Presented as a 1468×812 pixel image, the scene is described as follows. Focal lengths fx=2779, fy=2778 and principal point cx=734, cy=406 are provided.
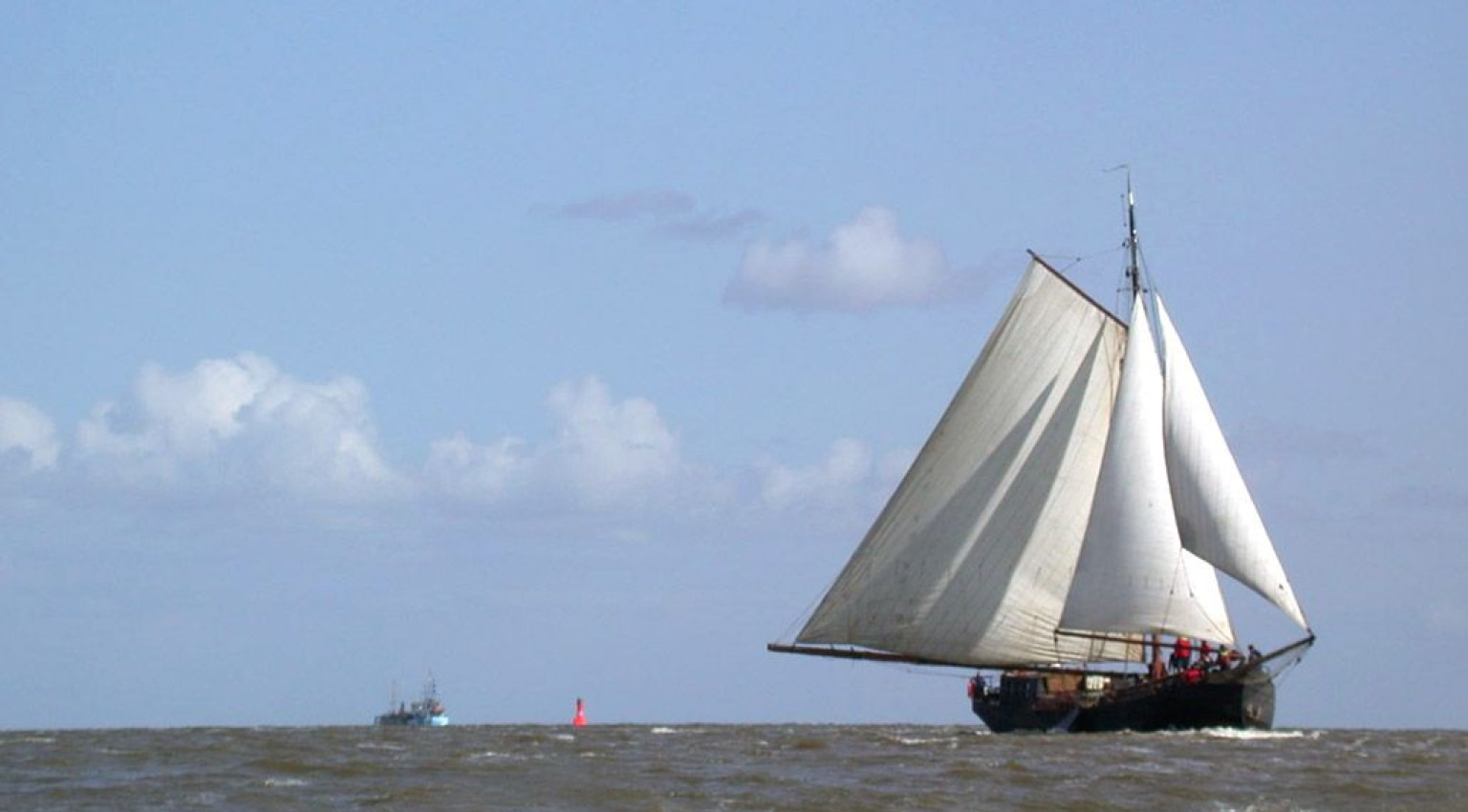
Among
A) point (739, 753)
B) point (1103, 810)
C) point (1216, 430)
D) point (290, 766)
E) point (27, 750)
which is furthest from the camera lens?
Answer: point (1216, 430)

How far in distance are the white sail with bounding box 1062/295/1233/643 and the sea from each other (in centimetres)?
452

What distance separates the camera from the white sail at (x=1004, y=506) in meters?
91.9

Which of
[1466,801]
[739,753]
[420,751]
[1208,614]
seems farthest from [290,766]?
[1208,614]

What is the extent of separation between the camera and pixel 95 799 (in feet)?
195

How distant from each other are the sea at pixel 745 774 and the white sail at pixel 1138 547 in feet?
14.8

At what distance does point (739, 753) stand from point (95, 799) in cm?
2227

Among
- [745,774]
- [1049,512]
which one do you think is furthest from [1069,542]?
[745,774]

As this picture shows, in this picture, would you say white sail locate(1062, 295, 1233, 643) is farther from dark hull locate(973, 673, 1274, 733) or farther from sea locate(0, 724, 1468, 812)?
sea locate(0, 724, 1468, 812)

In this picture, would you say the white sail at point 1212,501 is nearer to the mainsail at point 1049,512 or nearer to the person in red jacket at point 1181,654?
the mainsail at point 1049,512

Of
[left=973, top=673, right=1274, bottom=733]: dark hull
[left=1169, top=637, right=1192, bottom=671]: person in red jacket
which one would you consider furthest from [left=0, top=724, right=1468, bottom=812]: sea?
[left=1169, top=637, right=1192, bottom=671]: person in red jacket

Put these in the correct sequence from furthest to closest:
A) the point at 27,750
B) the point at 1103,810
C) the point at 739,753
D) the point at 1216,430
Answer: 1. the point at 1216,430
2. the point at 27,750
3. the point at 739,753
4. the point at 1103,810

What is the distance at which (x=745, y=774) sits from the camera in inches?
2616

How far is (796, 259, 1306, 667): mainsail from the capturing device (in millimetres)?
89438

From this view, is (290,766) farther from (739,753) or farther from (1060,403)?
(1060,403)
